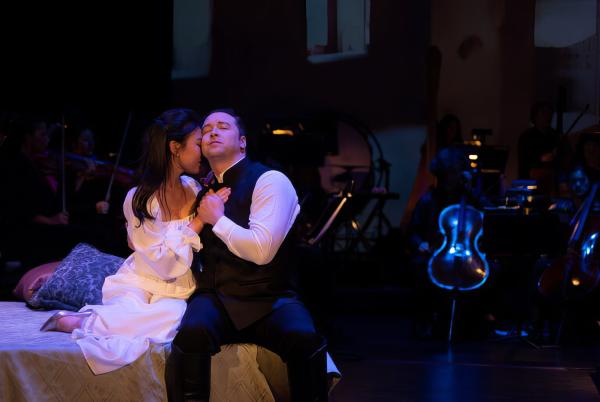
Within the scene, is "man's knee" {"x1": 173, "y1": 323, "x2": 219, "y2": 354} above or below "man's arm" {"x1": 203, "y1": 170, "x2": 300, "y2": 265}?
below

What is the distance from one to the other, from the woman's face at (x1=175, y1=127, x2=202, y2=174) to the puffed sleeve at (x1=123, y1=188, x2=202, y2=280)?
0.73 ft

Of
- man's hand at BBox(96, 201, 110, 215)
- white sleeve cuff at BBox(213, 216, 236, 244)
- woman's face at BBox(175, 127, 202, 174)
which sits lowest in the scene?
man's hand at BBox(96, 201, 110, 215)

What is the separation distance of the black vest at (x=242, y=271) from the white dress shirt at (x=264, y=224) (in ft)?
0.22

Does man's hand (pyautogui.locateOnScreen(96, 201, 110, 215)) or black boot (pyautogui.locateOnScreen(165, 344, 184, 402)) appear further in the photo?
man's hand (pyautogui.locateOnScreen(96, 201, 110, 215))

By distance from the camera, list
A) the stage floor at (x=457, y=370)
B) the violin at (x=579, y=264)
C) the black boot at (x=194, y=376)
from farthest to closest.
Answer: the violin at (x=579, y=264), the stage floor at (x=457, y=370), the black boot at (x=194, y=376)

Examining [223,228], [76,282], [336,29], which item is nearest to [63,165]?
[76,282]

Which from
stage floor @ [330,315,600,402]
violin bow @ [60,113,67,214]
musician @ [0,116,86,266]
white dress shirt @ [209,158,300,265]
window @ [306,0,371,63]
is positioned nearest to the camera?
white dress shirt @ [209,158,300,265]

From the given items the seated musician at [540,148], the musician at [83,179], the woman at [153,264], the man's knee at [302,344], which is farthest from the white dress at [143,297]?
the seated musician at [540,148]

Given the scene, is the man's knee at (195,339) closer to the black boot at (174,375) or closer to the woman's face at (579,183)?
the black boot at (174,375)

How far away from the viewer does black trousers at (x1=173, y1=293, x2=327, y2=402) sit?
3.51 meters

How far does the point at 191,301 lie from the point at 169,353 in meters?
0.26

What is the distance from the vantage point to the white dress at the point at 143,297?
3703 millimetres

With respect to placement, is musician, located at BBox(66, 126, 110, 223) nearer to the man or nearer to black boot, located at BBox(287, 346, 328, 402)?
the man

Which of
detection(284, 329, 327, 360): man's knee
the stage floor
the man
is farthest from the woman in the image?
the stage floor
